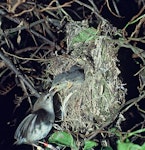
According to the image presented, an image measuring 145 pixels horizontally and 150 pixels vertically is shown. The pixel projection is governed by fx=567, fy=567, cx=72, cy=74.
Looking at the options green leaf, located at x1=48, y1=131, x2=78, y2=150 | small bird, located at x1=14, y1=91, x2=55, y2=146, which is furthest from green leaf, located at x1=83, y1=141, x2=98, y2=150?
small bird, located at x1=14, y1=91, x2=55, y2=146

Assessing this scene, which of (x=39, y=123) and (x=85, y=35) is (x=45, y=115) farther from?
(x=85, y=35)

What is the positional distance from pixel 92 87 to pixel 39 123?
1.31 ft

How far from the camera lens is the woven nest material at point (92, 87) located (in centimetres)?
349

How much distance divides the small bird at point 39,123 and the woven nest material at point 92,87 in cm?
9

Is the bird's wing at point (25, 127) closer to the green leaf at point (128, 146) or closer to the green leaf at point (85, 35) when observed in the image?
the green leaf at point (85, 35)

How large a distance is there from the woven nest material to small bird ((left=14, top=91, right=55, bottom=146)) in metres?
0.09

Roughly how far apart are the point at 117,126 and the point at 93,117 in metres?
0.19

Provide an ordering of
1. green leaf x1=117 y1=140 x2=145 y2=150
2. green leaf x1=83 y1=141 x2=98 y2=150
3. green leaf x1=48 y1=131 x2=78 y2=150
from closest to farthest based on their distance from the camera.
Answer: green leaf x1=117 y1=140 x2=145 y2=150 → green leaf x1=83 y1=141 x2=98 y2=150 → green leaf x1=48 y1=131 x2=78 y2=150

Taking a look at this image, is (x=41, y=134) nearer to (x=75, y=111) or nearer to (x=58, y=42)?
(x=75, y=111)

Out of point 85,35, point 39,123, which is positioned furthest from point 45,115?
point 85,35

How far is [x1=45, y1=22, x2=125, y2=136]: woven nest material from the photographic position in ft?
11.4

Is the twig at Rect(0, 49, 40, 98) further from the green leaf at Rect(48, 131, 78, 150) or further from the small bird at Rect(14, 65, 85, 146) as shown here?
the green leaf at Rect(48, 131, 78, 150)

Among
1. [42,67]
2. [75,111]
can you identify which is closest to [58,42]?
[42,67]

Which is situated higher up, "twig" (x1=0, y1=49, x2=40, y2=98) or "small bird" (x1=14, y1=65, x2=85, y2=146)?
"twig" (x1=0, y1=49, x2=40, y2=98)
